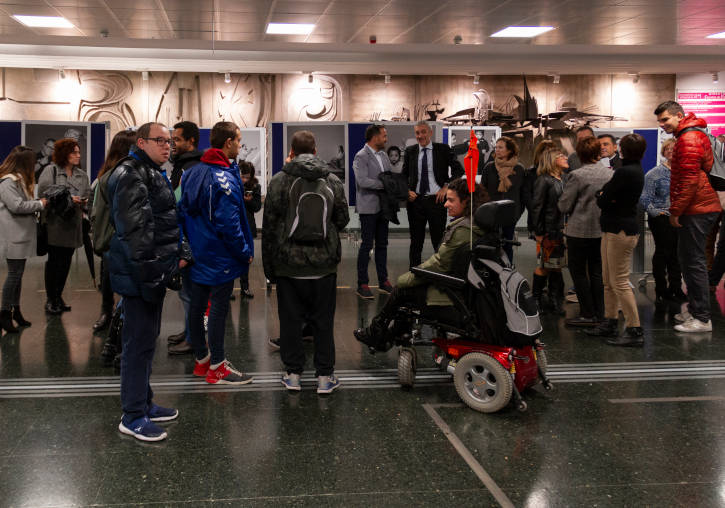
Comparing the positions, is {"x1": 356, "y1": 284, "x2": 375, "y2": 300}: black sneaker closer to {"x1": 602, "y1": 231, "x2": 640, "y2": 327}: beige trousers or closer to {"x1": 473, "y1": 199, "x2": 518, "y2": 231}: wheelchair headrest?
{"x1": 602, "y1": 231, "x2": 640, "y2": 327}: beige trousers

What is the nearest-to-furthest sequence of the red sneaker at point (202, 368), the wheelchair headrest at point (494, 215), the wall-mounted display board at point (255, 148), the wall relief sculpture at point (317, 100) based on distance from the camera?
the wheelchair headrest at point (494, 215)
the red sneaker at point (202, 368)
the wall-mounted display board at point (255, 148)
the wall relief sculpture at point (317, 100)

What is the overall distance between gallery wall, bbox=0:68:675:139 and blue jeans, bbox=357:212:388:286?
8635 millimetres

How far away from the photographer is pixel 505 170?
6793mm

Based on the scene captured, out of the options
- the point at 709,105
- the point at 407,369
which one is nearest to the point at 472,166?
the point at 407,369

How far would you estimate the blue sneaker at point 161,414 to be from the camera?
3.56 m

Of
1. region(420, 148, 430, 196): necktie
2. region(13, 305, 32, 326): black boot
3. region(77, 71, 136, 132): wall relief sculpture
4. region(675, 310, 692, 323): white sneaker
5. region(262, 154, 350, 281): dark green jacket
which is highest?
region(77, 71, 136, 132): wall relief sculpture

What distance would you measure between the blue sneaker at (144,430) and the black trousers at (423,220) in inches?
158

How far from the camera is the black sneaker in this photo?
278 inches

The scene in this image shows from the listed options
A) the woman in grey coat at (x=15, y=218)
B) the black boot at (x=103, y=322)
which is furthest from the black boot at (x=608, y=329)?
the woman in grey coat at (x=15, y=218)

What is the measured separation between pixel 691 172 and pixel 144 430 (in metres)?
4.34

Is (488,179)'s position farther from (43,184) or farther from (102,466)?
(102,466)

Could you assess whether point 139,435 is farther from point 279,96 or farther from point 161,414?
point 279,96

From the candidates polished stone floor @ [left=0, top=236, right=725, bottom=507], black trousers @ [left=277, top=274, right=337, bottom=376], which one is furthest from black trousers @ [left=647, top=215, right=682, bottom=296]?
black trousers @ [left=277, top=274, right=337, bottom=376]

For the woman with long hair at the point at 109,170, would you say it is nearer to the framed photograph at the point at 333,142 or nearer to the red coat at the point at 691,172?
the red coat at the point at 691,172
